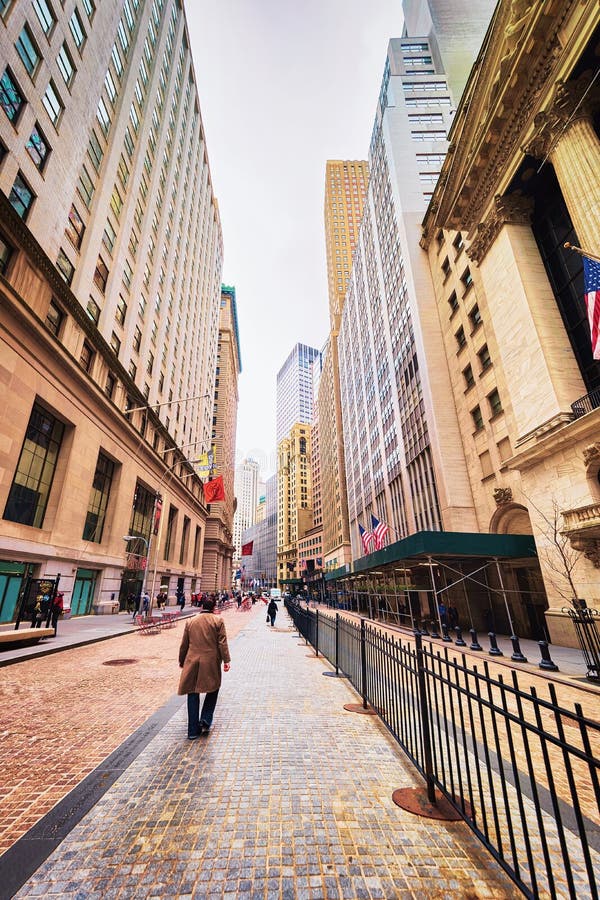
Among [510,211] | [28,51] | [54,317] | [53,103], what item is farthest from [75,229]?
[510,211]

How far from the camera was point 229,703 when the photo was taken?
699 cm

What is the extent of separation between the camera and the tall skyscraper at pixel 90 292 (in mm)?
17156

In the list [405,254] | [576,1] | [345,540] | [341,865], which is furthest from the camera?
[345,540]

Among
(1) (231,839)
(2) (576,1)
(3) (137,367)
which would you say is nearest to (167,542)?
(3) (137,367)

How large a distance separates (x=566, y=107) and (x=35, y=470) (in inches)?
1210

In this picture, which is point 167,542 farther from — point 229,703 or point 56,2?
point 56,2

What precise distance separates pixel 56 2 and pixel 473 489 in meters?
36.8

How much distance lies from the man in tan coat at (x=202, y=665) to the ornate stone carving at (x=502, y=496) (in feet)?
67.2

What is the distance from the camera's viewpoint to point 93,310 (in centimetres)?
2462

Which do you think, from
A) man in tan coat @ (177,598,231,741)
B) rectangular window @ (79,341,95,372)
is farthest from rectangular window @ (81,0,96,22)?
man in tan coat @ (177,598,231,741)

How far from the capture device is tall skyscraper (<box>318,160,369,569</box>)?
75.4 metres

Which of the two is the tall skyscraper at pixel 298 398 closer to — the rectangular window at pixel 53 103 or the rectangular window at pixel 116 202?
the rectangular window at pixel 116 202

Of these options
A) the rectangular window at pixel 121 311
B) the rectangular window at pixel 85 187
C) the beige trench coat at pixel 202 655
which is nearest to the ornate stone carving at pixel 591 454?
the beige trench coat at pixel 202 655

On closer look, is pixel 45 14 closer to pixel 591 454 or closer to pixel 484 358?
pixel 484 358
